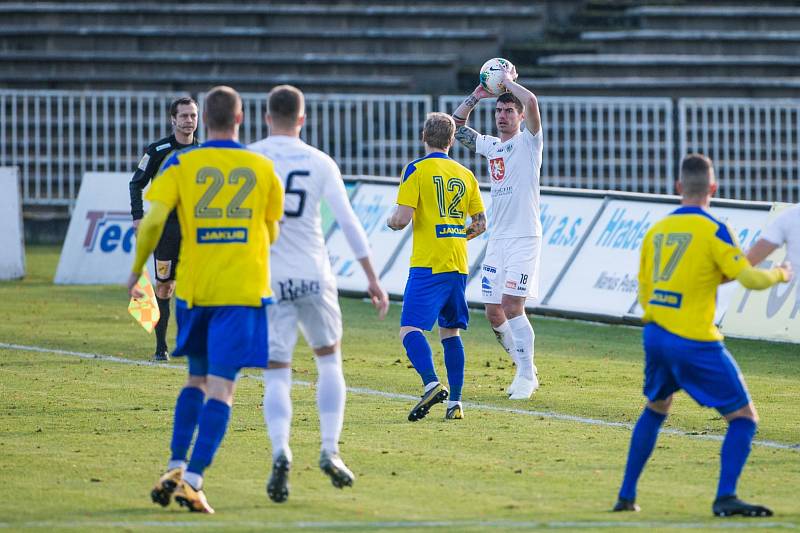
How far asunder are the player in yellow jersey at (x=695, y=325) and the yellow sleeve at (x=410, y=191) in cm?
287

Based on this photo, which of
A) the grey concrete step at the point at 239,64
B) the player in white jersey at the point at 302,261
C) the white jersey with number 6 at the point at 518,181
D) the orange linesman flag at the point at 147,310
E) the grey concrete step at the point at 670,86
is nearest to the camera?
the player in white jersey at the point at 302,261

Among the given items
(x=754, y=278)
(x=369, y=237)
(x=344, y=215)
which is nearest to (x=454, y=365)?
(x=344, y=215)

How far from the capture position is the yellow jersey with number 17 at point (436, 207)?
9344 millimetres

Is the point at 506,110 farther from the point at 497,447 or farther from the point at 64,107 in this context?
the point at 64,107

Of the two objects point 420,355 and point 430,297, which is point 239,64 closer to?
point 430,297

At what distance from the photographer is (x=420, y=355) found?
369 inches

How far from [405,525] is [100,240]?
13601 mm

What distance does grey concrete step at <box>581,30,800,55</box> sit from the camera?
2633 cm

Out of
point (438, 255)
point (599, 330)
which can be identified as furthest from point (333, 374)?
point (599, 330)

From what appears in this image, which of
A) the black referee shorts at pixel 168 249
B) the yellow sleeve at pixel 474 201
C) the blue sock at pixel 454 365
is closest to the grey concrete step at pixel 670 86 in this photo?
the black referee shorts at pixel 168 249

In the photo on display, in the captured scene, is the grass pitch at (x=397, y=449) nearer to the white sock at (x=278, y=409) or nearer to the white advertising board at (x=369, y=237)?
the white sock at (x=278, y=409)

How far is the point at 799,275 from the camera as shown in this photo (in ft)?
25.7

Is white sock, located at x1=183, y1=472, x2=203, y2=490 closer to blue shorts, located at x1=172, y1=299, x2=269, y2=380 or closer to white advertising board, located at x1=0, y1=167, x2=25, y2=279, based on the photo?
blue shorts, located at x1=172, y1=299, x2=269, y2=380

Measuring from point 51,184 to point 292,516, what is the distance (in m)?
19.1
